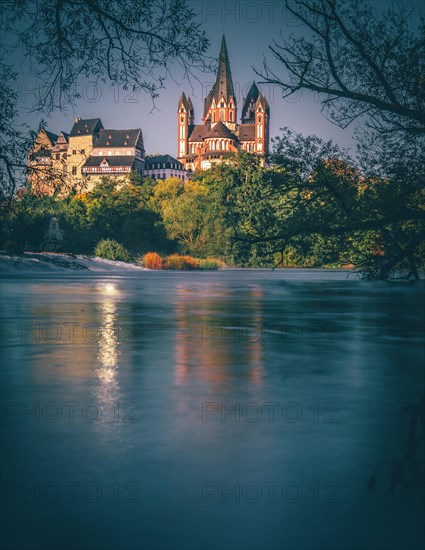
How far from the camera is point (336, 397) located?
25.7ft

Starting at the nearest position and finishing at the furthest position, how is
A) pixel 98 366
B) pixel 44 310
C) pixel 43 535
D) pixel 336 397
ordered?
pixel 43 535 → pixel 336 397 → pixel 98 366 → pixel 44 310

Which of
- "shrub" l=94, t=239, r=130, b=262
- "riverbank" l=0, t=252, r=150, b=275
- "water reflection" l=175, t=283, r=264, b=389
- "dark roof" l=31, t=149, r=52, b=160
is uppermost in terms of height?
"dark roof" l=31, t=149, r=52, b=160

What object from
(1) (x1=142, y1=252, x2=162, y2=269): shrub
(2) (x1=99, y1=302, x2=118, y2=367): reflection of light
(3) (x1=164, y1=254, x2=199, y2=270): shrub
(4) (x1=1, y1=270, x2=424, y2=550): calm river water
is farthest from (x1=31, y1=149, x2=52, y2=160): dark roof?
(3) (x1=164, y1=254, x2=199, y2=270): shrub

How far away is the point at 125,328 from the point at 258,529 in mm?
11671

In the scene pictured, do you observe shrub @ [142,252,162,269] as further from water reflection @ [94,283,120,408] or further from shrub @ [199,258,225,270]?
water reflection @ [94,283,120,408]

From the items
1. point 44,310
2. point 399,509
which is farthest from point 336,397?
point 44,310

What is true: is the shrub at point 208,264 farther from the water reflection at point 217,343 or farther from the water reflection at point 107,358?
the water reflection at point 107,358

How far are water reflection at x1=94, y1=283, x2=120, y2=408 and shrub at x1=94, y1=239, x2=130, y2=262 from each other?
1611 inches

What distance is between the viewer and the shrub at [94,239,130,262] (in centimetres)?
6059

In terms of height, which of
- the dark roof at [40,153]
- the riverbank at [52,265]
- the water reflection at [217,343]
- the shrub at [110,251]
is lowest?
the water reflection at [217,343]

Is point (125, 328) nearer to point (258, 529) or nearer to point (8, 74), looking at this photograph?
point (8, 74)

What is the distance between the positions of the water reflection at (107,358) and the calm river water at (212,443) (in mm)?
59

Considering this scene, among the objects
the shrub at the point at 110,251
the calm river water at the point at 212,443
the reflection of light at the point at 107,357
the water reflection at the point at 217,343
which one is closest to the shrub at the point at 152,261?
the shrub at the point at 110,251

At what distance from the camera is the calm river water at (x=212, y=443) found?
154 inches
